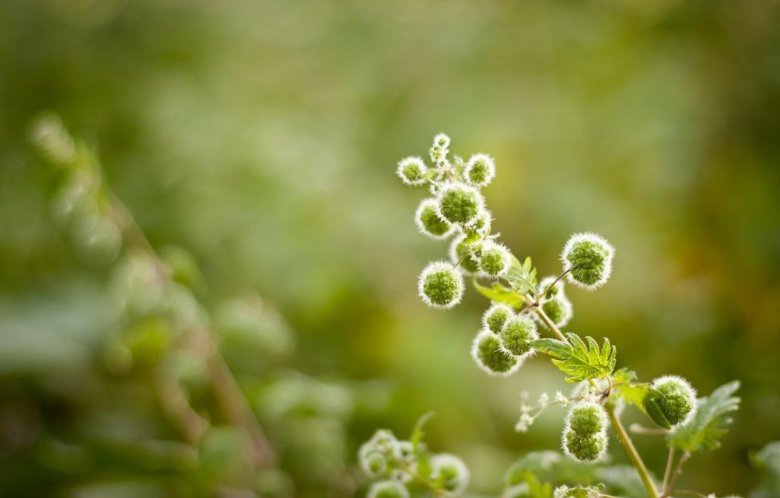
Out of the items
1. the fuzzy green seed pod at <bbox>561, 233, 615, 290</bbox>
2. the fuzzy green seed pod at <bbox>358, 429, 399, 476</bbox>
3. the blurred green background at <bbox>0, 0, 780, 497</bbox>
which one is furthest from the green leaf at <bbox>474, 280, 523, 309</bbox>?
the blurred green background at <bbox>0, 0, 780, 497</bbox>

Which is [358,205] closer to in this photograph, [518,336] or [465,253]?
[465,253]

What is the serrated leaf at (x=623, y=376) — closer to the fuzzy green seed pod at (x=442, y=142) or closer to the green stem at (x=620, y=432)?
the green stem at (x=620, y=432)

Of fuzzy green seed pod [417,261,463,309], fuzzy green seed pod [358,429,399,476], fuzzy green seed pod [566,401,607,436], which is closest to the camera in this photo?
fuzzy green seed pod [566,401,607,436]

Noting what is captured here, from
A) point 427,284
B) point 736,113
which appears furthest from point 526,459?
point 736,113

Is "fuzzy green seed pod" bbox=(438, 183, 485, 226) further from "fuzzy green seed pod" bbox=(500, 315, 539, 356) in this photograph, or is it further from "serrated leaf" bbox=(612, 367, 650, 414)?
"serrated leaf" bbox=(612, 367, 650, 414)

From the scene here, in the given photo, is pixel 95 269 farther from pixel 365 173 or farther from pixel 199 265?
pixel 365 173

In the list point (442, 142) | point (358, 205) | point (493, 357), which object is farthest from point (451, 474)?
point (358, 205)
